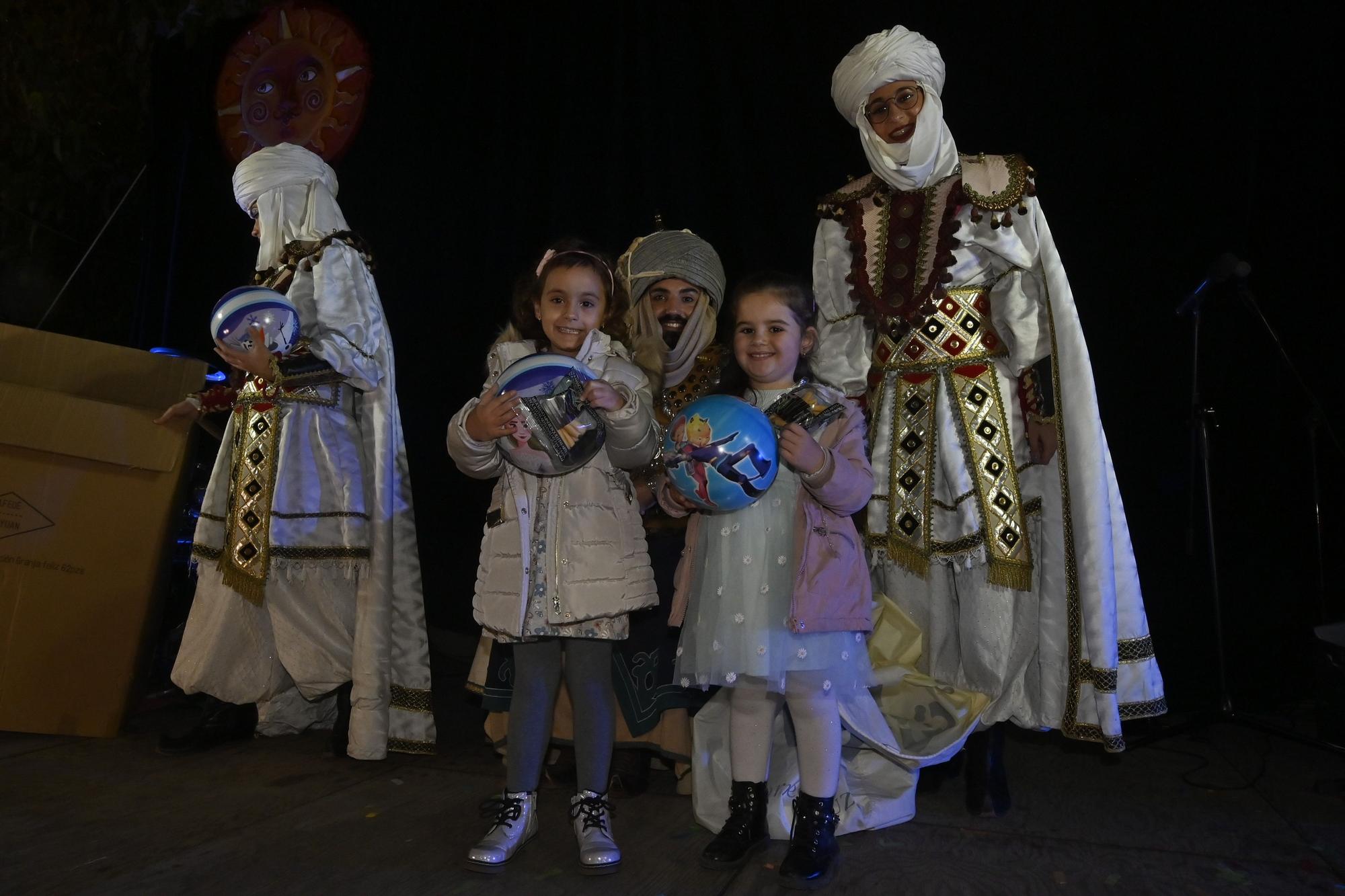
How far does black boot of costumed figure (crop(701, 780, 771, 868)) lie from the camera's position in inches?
80.4

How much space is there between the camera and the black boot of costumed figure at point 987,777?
243cm

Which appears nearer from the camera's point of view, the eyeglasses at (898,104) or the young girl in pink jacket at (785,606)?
the young girl in pink jacket at (785,606)

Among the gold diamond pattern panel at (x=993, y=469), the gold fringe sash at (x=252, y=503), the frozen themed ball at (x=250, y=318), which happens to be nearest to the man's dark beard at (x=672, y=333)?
the gold diamond pattern panel at (x=993, y=469)

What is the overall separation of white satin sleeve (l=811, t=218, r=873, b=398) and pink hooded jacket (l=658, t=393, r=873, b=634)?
1.41 ft

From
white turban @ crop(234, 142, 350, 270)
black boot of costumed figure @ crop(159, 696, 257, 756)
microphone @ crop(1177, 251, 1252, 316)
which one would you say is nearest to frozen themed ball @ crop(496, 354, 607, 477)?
white turban @ crop(234, 142, 350, 270)

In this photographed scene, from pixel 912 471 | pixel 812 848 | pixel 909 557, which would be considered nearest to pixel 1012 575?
pixel 909 557

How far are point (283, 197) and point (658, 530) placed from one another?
1.65 meters

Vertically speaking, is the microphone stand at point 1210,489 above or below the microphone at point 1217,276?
below

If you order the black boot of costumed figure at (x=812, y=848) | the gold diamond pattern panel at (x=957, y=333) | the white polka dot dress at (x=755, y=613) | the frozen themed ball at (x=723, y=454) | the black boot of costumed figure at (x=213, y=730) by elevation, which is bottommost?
the black boot of costumed figure at (x=812, y=848)

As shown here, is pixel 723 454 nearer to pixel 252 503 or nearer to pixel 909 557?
pixel 909 557

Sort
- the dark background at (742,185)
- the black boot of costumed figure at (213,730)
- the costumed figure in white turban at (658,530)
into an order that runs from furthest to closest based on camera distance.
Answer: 1. the dark background at (742,185)
2. the black boot of costumed figure at (213,730)
3. the costumed figure in white turban at (658,530)

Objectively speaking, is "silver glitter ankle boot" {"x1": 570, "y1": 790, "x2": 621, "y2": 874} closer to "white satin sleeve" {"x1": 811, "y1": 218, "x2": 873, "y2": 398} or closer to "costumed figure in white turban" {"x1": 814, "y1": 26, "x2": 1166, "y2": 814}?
"costumed figure in white turban" {"x1": 814, "y1": 26, "x2": 1166, "y2": 814}

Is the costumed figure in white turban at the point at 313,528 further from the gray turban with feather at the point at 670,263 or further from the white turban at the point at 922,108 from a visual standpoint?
the white turban at the point at 922,108

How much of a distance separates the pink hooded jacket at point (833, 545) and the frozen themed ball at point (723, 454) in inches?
5.7
